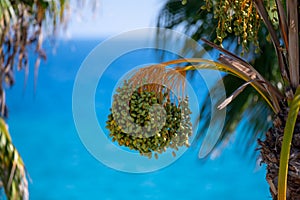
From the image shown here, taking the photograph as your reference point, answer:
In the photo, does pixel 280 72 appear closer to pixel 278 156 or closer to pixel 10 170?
pixel 278 156

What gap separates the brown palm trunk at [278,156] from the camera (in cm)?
142

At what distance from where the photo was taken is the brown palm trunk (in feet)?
4.66

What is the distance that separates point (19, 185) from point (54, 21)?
3.37 feet

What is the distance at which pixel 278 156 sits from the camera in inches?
58.2

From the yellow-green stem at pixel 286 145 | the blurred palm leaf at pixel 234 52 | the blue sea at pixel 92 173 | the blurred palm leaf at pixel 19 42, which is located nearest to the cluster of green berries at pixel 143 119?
the yellow-green stem at pixel 286 145

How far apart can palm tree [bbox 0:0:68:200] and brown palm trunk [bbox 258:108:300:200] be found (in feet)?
6.14

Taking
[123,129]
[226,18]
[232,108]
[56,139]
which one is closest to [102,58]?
[123,129]

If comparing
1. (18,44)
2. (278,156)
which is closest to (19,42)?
(18,44)

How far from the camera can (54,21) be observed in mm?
3207

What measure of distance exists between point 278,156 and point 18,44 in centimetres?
215

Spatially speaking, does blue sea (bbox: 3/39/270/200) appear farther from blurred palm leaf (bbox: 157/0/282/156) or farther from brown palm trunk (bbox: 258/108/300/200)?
brown palm trunk (bbox: 258/108/300/200)

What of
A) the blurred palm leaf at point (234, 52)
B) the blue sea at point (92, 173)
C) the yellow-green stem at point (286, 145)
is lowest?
the yellow-green stem at point (286, 145)

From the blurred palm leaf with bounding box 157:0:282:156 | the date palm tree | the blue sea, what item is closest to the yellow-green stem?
Answer: the date palm tree

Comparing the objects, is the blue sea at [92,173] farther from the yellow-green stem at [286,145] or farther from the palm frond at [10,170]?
the yellow-green stem at [286,145]
